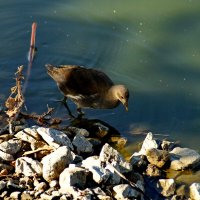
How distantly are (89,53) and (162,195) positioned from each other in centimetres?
347

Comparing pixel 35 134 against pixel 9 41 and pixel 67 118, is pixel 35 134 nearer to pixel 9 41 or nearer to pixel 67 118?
pixel 67 118

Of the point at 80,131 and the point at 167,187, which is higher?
the point at 80,131

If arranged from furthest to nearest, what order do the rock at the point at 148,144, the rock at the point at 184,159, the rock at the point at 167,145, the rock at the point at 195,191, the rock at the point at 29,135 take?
the rock at the point at 167,145
the rock at the point at 148,144
the rock at the point at 184,159
the rock at the point at 29,135
the rock at the point at 195,191

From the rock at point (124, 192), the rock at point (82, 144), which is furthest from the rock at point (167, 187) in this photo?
the rock at point (82, 144)

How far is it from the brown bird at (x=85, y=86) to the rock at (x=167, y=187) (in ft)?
6.14

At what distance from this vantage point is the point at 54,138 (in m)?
6.67

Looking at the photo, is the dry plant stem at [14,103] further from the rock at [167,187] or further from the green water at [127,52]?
the rock at [167,187]

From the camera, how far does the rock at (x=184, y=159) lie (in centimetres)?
704

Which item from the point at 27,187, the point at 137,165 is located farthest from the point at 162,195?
the point at 27,187

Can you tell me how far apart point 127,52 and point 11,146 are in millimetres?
3298

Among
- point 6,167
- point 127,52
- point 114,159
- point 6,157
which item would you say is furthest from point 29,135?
point 127,52

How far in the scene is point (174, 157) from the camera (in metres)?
7.18

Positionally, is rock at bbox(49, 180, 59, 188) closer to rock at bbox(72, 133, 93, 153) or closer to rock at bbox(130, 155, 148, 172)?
rock at bbox(72, 133, 93, 153)

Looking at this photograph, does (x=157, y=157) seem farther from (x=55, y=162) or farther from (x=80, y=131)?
(x=55, y=162)
